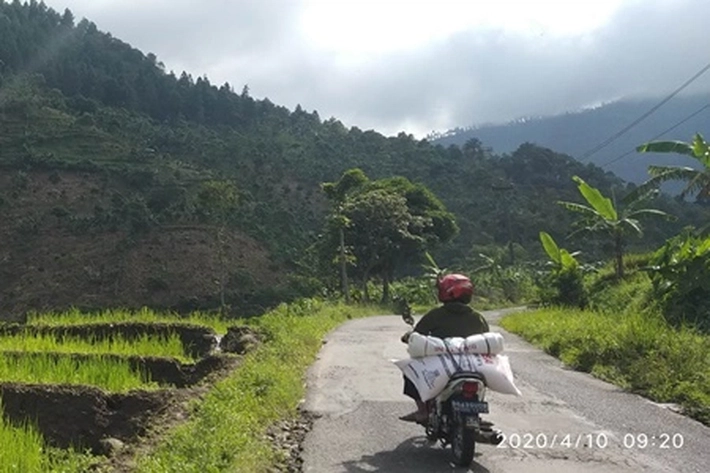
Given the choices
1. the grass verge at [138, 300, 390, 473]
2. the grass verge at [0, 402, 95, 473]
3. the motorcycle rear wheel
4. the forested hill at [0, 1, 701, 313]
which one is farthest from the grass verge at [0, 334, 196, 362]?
the forested hill at [0, 1, 701, 313]

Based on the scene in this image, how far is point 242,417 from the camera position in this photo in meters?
7.09

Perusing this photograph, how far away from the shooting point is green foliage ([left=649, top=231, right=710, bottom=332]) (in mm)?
14523

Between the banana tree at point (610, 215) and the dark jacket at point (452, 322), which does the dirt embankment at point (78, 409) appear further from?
the banana tree at point (610, 215)

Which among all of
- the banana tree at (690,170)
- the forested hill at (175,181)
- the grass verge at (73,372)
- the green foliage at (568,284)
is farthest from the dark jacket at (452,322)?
the forested hill at (175,181)

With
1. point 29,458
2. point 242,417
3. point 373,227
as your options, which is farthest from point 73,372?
point 373,227

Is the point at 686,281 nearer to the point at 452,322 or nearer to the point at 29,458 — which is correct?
the point at 452,322

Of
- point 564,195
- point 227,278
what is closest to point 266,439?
point 227,278

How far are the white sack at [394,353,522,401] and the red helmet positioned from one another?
669mm

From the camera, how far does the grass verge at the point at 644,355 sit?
30.4 feet

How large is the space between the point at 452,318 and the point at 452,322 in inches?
1.8

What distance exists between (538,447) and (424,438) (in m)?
1.07

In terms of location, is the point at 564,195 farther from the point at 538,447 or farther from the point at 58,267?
the point at 538,447

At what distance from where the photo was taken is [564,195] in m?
71.2

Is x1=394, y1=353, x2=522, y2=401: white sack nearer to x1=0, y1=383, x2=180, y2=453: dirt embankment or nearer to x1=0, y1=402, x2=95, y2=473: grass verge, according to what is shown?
x1=0, y1=402, x2=95, y2=473: grass verge
